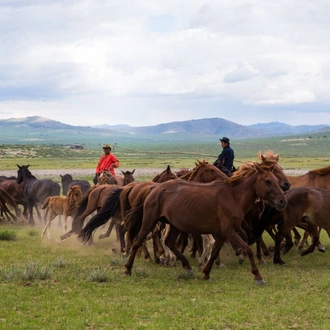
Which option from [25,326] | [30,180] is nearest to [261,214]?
[25,326]

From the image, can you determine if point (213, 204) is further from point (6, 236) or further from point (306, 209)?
point (6, 236)

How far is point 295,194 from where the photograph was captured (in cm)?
1079

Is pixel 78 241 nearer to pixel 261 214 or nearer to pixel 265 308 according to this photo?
pixel 261 214

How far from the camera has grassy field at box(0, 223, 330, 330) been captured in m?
6.66

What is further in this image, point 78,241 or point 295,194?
point 78,241

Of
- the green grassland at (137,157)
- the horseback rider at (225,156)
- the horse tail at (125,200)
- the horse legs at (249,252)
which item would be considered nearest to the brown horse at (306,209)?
the horse legs at (249,252)

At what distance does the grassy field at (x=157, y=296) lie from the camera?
21.9 ft

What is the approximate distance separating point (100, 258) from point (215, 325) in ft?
16.5

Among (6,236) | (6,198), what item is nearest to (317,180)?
(6,236)

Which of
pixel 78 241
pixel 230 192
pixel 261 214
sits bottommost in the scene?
pixel 78 241

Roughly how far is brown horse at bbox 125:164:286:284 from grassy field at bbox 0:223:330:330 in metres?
0.64

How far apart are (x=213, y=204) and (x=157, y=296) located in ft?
6.28

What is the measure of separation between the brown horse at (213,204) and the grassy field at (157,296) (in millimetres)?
643

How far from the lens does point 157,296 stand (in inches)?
310
